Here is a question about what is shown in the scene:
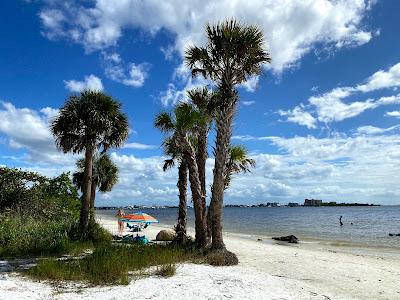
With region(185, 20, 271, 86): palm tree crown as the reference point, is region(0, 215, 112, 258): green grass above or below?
below

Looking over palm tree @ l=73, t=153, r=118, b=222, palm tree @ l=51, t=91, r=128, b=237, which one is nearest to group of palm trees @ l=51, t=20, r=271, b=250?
palm tree @ l=51, t=91, r=128, b=237

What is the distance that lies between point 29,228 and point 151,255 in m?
7.20

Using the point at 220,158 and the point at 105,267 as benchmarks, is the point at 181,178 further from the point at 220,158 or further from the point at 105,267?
the point at 105,267

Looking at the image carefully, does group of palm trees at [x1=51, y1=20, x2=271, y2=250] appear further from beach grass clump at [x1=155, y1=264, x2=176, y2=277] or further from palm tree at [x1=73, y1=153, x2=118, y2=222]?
palm tree at [x1=73, y1=153, x2=118, y2=222]

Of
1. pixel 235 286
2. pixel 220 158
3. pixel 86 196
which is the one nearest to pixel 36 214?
pixel 86 196

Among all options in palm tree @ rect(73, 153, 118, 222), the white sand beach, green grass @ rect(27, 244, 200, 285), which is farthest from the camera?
palm tree @ rect(73, 153, 118, 222)

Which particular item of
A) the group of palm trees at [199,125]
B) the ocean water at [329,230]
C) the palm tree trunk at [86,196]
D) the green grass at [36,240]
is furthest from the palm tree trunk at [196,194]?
the ocean water at [329,230]

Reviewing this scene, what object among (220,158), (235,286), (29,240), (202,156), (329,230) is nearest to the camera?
(235,286)

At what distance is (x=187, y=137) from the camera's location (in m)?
17.6

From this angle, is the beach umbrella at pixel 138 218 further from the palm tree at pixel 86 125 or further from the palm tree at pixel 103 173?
the palm tree at pixel 103 173

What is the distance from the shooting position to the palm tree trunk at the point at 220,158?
15.8 metres

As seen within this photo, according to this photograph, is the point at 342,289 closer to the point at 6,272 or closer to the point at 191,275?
the point at 191,275

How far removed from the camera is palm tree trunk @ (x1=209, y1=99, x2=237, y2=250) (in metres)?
15.8

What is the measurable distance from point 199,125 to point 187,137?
867 millimetres
